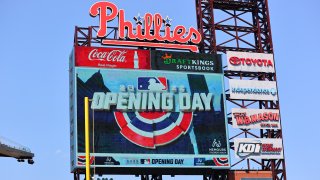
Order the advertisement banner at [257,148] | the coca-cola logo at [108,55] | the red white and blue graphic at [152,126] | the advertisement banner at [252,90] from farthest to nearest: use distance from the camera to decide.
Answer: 1. the advertisement banner at [252,90]
2. the advertisement banner at [257,148]
3. the coca-cola logo at [108,55]
4. the red white and blue graphic at [152,126]

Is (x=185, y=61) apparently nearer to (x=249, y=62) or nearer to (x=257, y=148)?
(x=249, y=62)

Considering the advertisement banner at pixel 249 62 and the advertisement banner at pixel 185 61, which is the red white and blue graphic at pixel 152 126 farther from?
the advertisement banner at pixel 249 62

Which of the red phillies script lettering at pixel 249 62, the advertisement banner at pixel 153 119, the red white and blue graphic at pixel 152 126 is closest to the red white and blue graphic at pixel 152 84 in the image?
the advertisement banner at pixel 153 119

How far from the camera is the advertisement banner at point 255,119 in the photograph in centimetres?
5875

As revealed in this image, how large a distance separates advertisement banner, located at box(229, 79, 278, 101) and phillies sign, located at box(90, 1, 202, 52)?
4.75 m

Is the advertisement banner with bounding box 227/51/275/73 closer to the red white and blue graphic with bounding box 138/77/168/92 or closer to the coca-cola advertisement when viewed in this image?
the red white and blue graphic with bounding box 138/77/168/92

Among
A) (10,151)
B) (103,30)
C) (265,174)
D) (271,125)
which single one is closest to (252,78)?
(271,125)

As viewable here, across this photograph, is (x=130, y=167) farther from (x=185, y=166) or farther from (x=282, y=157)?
(x=282, y=157)

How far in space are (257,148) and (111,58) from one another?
1467 centimetres

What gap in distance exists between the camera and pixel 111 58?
55906 millimetres

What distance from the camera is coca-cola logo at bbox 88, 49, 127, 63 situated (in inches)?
2184

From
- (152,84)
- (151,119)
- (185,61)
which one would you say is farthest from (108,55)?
(185,61)

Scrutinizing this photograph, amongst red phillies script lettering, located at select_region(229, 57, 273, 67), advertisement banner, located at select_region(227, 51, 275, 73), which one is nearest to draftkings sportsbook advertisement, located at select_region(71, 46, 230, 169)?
advertisement banner, located at select_region(227, 51, 275, 73)

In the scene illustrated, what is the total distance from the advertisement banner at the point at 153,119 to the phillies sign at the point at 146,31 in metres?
3.18
